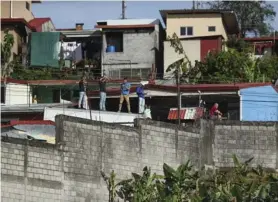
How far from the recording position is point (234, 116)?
86.1 ft

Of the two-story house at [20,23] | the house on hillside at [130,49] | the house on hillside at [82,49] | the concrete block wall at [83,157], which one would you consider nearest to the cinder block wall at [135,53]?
the house on hillside at [130,49]

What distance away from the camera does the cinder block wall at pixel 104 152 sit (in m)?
15.4

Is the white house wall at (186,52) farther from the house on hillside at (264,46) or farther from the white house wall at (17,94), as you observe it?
the white house wall at (17,94)

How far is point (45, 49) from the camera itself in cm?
3434

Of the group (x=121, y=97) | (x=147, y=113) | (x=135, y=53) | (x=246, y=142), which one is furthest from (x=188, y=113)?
(x=135, y=53)

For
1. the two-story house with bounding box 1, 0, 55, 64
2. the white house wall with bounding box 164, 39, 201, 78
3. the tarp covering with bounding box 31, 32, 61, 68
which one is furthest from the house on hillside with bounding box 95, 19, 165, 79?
the two-story house with bounding box 1, 0, 55, 64

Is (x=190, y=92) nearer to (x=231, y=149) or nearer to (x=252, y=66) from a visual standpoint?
(x=252, y=66)

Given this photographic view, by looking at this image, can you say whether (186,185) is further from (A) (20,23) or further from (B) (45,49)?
(A) (20,23)

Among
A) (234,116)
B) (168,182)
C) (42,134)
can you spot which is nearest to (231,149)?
(168,182)

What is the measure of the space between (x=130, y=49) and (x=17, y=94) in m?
6.99

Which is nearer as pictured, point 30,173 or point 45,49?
point 30,173

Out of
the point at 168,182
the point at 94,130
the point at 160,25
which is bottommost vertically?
the point at 168,182

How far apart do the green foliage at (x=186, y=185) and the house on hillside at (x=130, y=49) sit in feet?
55.3

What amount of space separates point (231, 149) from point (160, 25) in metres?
17.3
